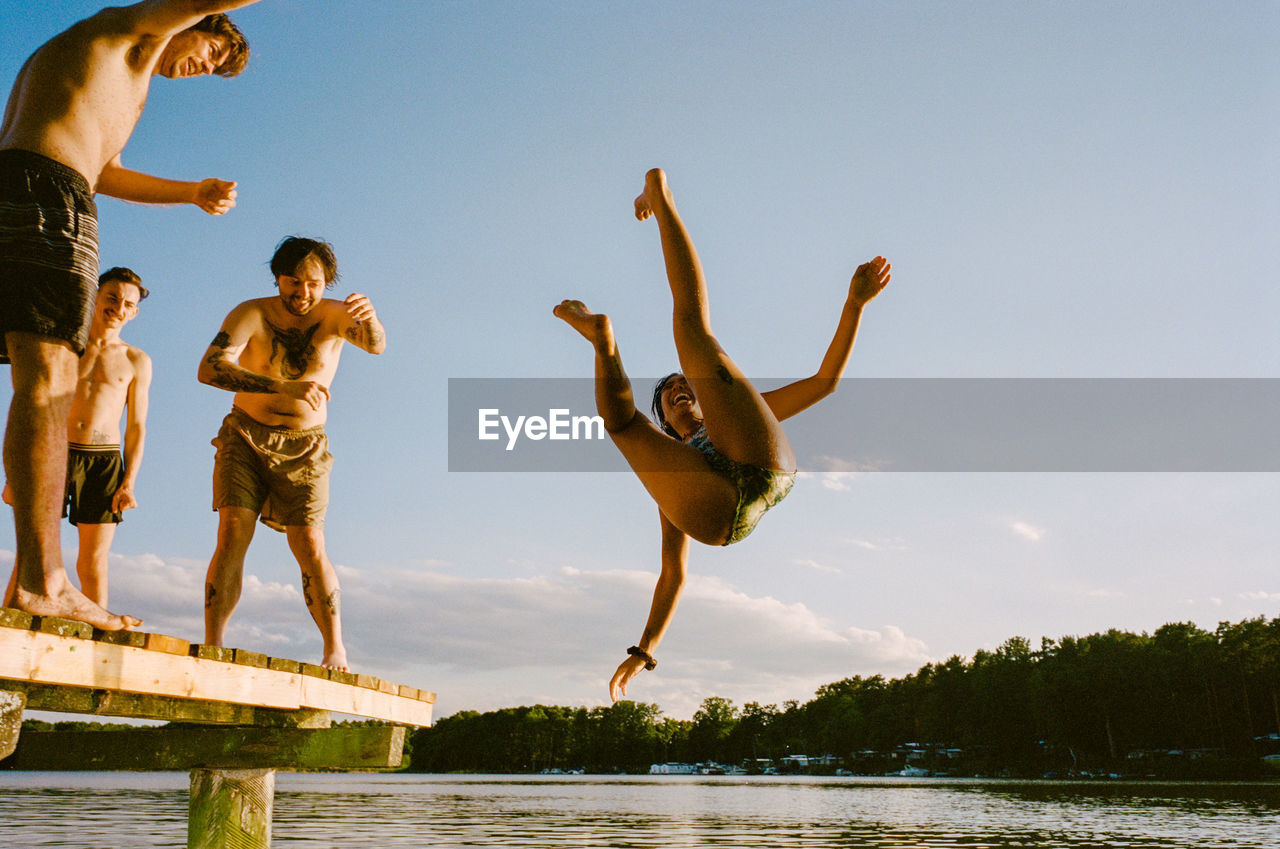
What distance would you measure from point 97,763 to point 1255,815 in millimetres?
37311

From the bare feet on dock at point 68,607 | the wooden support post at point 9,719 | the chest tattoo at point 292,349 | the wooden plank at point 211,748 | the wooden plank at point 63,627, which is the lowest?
the wooden plank at point 211,748

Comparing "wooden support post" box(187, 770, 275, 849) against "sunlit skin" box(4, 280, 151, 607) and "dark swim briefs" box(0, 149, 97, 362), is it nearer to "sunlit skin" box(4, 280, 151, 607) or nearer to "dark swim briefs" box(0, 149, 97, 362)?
"sunlit skin" box(4, 280, 151, 607)

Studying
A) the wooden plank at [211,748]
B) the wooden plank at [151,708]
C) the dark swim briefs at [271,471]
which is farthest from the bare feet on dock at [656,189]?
the wooden plank at [211,748]

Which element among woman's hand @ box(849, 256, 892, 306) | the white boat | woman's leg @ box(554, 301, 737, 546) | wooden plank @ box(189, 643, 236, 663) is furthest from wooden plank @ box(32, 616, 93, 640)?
the white boat

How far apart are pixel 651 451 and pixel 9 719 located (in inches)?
108

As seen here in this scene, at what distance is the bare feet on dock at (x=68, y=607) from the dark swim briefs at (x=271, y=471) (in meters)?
1.71

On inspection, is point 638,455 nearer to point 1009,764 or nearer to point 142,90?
point 142,90

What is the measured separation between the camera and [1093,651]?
9381 centimetres

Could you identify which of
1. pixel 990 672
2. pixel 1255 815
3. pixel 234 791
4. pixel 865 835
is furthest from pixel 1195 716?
pixel 234 791

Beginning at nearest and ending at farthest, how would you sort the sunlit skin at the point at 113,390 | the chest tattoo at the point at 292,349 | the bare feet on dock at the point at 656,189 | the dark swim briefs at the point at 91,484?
the bare feet on dock at the point at 656,189, the chest tattoo at the point at 292,349, the dark swim briefs at the point at 91,484, the sunlit skin at the point at 113,390

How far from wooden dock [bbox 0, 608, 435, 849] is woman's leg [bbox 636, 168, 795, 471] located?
264 cm

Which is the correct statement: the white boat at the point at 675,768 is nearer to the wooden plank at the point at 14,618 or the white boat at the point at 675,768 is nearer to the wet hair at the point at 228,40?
the wet hair at the point at 228,40

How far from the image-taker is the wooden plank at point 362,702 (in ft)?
18.5

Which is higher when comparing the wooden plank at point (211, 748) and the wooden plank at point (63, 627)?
the wooden plank at point (63, 627)
